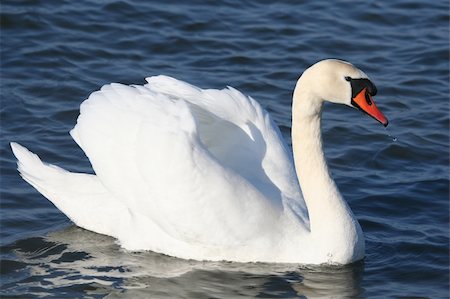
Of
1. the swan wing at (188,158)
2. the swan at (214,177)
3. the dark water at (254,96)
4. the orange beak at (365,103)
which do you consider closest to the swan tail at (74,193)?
the swan at (214,177)

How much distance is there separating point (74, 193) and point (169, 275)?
1.11 meters

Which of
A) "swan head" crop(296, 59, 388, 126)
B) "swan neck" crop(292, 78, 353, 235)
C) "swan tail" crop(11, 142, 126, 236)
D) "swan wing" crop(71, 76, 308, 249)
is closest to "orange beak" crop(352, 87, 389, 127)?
"swan head" crop(296, 59, 388, 126)

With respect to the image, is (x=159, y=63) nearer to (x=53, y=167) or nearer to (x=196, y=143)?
(x=53, y=167)

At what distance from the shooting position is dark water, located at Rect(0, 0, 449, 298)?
838cm

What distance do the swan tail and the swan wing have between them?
0.89 ft

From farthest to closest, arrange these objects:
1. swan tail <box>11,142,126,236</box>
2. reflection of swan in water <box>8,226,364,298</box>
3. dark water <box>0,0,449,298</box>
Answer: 1. swan tail <box>11,142,126,236</box>
2. dark water <box>0,0,449,298</box>
3. reflection of swan in water <box>8,226,364,298</box>

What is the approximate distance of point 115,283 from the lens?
8227mm

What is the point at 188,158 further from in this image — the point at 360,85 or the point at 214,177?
the point at 360,85

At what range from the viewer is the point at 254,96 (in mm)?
11906

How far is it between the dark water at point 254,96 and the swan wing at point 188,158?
38cm

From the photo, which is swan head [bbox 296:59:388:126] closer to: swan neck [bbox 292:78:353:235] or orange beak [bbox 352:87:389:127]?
orange beak [bbox 352:87:389:127]

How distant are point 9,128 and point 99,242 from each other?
218 centimetres

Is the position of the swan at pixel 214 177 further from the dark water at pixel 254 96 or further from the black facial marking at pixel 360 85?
the dark water at pixel 254 96

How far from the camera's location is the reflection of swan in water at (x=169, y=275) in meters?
8.14
